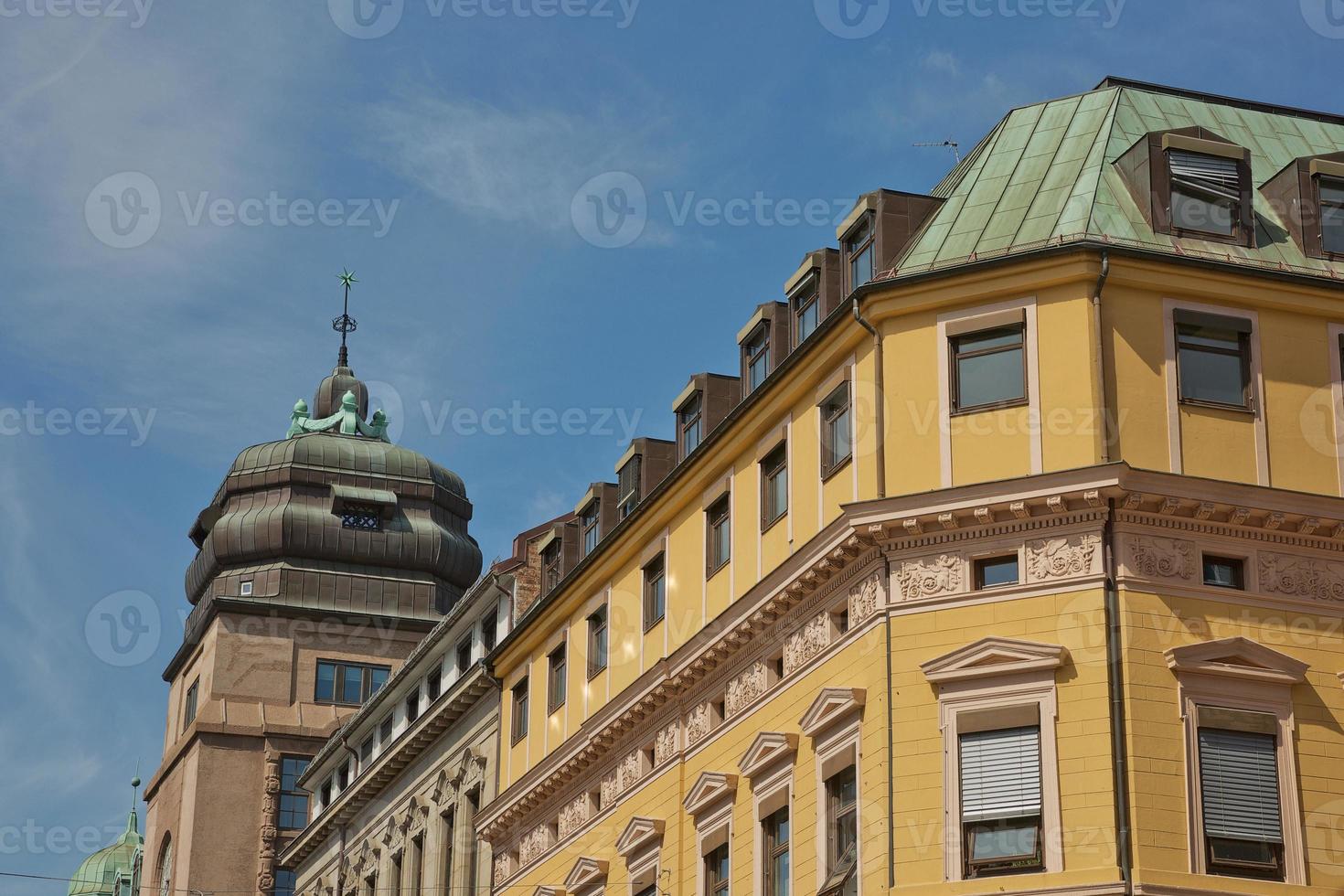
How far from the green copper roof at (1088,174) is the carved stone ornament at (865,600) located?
6258 millimetres

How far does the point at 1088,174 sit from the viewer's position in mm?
45219

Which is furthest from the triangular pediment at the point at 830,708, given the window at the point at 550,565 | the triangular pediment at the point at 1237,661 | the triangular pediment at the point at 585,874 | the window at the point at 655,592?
the window at the point at 550,565

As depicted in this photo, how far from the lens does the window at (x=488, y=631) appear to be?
66.3 m

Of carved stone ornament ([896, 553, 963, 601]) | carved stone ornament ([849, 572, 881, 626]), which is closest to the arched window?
carved stone ornament ([849, 572, 881, 626])

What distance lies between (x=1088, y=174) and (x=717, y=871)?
16.6 m

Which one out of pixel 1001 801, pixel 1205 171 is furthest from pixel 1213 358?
pixel 1001 801

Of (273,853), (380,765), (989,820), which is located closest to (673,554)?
(989,820)

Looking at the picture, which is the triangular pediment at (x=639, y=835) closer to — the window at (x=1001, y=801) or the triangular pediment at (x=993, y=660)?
the triangular pediment at (x=993, y=660)

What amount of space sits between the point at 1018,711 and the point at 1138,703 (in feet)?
6.89

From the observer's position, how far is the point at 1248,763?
3953 cm

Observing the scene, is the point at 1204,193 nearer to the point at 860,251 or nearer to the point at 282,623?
the point at 860,251

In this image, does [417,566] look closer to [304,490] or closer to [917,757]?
[304,490]

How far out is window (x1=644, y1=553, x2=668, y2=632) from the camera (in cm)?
5281

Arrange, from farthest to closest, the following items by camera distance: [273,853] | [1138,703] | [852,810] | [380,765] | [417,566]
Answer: [417,566] → [273,853] → [380,765] → [852,810] → [1138,703]
